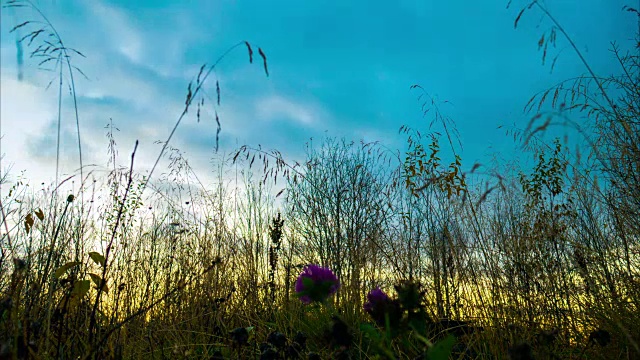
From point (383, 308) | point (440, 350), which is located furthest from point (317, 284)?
point (440, 350)

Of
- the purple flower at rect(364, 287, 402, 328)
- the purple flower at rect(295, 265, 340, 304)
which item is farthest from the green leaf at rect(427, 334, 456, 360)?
the purple flower at rect(295, 265, 340, 304)

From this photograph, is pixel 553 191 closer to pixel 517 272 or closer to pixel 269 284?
pixel 517 272

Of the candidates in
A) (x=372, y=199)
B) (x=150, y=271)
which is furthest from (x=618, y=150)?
(x=150, y=271)

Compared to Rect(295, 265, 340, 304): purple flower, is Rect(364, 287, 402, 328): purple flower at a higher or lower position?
lower

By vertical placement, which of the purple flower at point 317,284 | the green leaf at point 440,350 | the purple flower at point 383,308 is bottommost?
the green leaf at point 440,350

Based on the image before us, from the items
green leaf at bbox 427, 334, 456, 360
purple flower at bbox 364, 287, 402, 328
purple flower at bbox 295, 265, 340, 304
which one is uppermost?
purple flower at bbox 295, 265, 340, 304

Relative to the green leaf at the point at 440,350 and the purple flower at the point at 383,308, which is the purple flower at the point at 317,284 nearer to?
the purple flower at the point at 383,308

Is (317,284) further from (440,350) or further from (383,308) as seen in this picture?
(440,350)

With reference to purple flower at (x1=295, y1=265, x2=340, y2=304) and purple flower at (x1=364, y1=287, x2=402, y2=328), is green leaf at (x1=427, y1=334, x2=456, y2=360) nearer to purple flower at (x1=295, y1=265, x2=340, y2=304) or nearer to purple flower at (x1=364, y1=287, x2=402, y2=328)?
purple flower at (x1=364, y1=287, x2=402, y2=328)

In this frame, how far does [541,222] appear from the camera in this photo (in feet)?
11.0

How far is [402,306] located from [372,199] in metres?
4.57

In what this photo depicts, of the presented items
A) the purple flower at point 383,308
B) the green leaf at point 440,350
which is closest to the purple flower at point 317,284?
the purple flower at point 383,308

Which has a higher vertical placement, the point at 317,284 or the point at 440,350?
the point at 317,284

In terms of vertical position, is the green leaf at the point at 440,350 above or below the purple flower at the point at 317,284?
below
